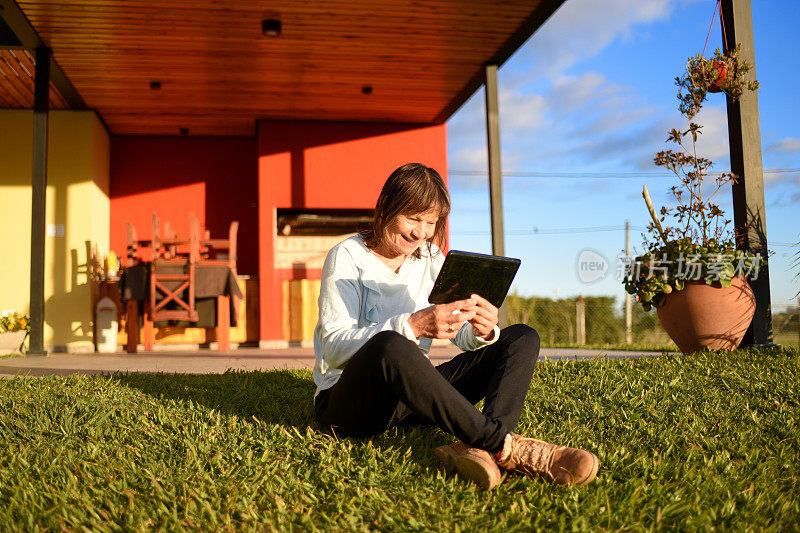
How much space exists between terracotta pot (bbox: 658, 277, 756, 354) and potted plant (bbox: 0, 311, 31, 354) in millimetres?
6694

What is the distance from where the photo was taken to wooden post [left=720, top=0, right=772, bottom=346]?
4.21 meters

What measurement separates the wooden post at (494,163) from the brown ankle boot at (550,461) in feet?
15.5

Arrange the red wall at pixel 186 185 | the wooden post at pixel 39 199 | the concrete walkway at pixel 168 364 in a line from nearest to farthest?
1. the concrete walkway at pixel 168 364
2. the wooden post at pixel 39 199
3. the red wall at pixel 186 185

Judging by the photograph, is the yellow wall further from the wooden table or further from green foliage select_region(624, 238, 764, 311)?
green foliage select_region(624, 238, 764, 311)

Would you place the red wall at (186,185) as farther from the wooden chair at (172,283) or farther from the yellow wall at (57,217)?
the wooden chair at (172,283)

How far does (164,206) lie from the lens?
28.9ft

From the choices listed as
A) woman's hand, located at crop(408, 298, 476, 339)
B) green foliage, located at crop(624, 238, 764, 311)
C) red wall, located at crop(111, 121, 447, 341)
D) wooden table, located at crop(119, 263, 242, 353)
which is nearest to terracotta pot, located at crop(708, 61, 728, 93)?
green foliage, located at crop(624, 238, 764, 311)

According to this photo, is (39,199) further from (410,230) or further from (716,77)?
(716,77)

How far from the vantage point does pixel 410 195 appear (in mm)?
2047

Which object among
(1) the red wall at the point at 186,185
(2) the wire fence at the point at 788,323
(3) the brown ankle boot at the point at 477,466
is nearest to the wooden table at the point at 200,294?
(1) the red wall at the point at 186,185

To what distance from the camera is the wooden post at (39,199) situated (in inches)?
244

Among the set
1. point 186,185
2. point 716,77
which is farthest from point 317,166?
point 716,77

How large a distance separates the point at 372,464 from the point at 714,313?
3004mm

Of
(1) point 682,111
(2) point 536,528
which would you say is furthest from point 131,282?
(2) point 536,528
